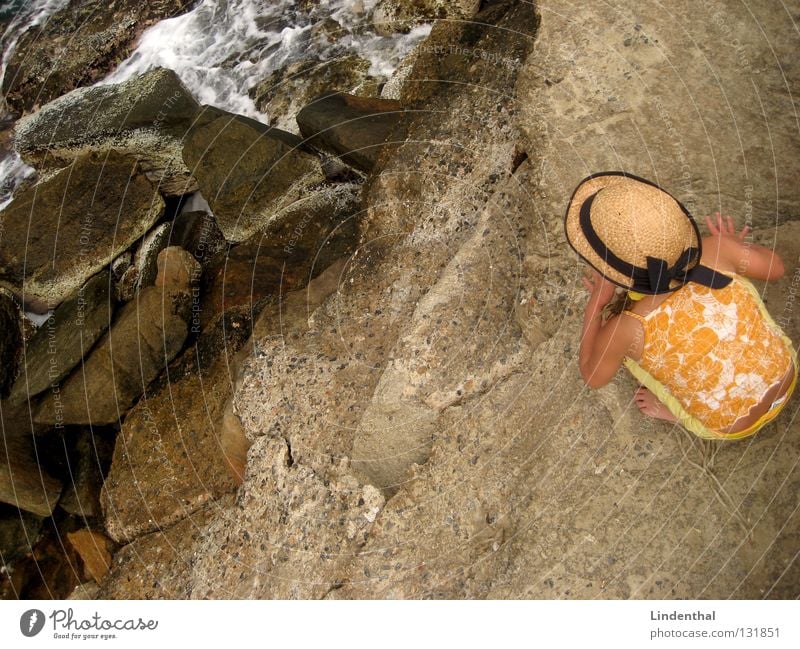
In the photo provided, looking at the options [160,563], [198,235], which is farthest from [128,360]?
[160,563]

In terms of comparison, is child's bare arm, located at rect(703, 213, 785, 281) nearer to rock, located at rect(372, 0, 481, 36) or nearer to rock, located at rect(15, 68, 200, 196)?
rock, located at rect(372, 0, 481, 36)

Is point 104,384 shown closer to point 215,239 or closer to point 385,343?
point 215,239

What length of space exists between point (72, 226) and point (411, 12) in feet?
12.4

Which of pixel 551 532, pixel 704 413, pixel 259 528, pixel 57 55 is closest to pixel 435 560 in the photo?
pixel 551 532

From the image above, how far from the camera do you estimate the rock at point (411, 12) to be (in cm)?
568

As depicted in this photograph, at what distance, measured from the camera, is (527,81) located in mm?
3879

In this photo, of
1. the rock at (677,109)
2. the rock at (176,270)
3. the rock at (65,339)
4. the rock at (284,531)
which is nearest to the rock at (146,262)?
the rock at (65,339)

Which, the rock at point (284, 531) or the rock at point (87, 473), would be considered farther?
the rock at point (87, 473)

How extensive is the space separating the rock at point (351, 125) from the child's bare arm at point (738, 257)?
267 cm

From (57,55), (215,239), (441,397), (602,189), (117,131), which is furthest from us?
(57,55)

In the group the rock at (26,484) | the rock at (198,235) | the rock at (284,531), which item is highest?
the rock at (198,235)

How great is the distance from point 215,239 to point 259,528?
9.36 feet

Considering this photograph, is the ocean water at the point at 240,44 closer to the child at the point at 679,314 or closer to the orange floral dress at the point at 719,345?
the child at the point at 679,314
